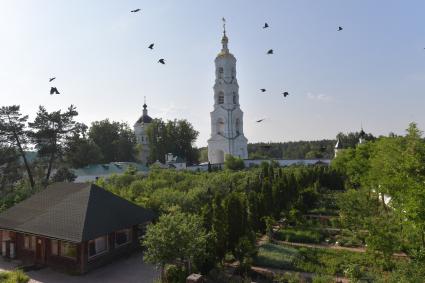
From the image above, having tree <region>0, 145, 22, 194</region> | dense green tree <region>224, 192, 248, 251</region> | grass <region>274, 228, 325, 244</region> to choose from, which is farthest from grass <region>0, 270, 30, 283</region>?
tree <region>0, 145, 22, 194</region>

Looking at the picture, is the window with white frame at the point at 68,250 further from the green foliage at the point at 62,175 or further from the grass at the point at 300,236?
the green foliage at the point at 62,175

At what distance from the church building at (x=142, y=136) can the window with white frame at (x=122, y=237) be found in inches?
2296

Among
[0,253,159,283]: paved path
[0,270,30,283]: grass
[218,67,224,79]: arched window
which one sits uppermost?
[218,67,224,79]: arched window

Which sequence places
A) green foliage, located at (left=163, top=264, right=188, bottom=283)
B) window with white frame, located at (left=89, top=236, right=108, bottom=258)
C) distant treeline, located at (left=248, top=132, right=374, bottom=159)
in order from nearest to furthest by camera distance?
green foliage, located at (left=163, top=264, right=188, bottom=283), window with white frame, located at (left=89, top=236, right=108, bottom=258), distant treeline, located at (left=248, top=132, right=374, bottom=159)

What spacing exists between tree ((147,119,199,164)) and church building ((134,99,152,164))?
837 cm

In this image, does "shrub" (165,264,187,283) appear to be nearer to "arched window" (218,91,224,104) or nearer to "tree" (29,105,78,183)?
"tree" (29,105,78,183)

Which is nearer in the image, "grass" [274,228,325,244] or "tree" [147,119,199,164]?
"grass" [274,228,325,244]

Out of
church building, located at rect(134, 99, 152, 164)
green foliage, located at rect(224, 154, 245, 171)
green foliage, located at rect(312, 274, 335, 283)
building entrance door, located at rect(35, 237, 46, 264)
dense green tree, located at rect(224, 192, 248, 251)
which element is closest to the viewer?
green foliage, located at rect(312, 274, 335, 283)

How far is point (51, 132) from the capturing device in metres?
37.2

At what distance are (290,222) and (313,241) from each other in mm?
4286

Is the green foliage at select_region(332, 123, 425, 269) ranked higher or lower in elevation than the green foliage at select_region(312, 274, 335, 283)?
higher

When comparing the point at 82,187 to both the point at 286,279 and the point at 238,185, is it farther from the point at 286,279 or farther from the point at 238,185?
the point at 238,185

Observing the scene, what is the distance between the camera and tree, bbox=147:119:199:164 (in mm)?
67062

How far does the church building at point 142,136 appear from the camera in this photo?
77.0 m
